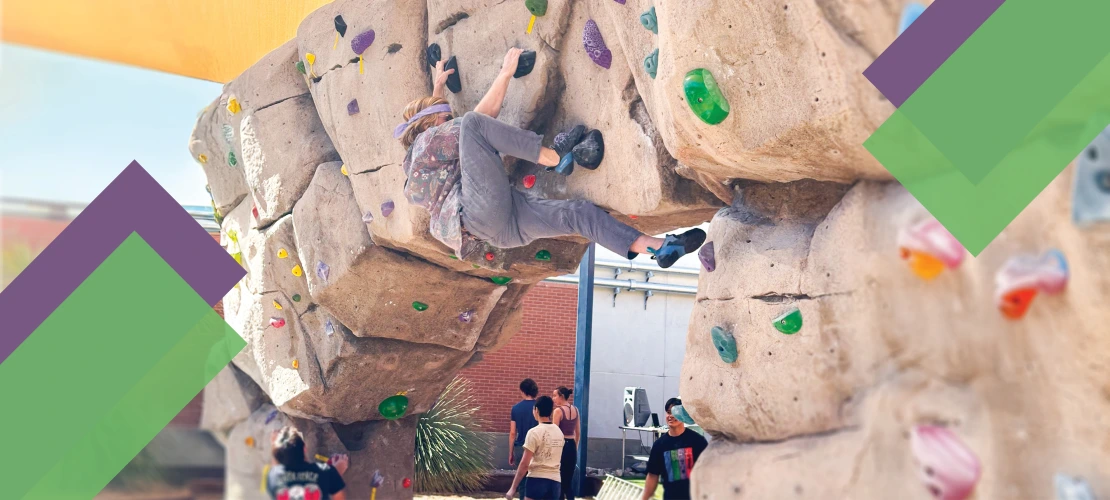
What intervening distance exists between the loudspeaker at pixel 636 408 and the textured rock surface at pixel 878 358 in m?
7.03

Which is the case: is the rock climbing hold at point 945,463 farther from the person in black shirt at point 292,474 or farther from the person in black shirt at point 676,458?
the person in black shirt at point 292,474

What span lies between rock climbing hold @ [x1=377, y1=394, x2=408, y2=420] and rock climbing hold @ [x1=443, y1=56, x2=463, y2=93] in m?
2.83

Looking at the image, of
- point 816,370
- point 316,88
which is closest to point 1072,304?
point 816,370

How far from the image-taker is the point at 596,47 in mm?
3900

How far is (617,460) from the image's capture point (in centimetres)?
1276

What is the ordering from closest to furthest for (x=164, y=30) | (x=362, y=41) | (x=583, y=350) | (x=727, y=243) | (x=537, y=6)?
1. (x=727, y=243)
2. (x=537, y=6)
3. (x=362, y=41)
4. (x=164, y=30)
5. (x=583, y=350)

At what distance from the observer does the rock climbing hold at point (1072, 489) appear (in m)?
2.00

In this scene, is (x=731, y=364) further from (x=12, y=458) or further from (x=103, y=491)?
(x=12, y=458)

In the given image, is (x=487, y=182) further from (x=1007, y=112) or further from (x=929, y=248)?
(x=1007, y=112)

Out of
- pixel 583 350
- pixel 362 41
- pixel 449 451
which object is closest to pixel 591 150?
pixel 362 41

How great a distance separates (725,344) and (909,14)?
1316mm

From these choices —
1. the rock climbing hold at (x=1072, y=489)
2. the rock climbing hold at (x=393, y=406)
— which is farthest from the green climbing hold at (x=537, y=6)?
the rock climbing hold at (x=393, y=406)

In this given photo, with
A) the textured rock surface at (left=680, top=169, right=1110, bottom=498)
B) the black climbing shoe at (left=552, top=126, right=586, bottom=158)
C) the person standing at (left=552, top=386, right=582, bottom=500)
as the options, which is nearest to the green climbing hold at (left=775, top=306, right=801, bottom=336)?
the textured rock surface at (left=680, top=169, right=1110, bottom=498)

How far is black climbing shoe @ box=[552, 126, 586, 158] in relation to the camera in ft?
13.2
